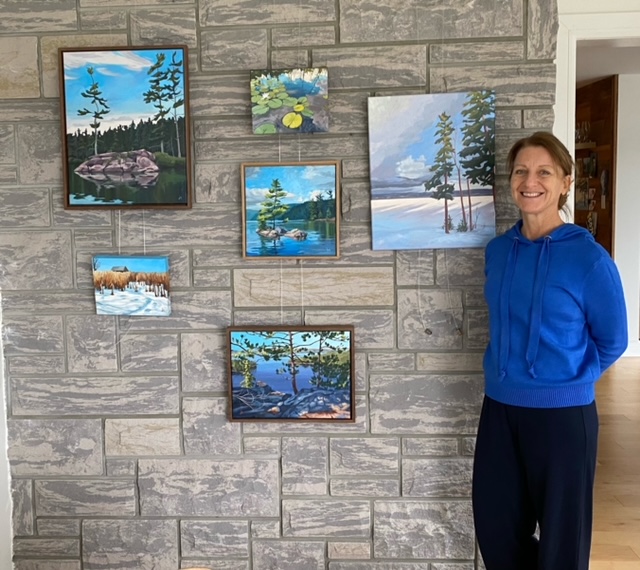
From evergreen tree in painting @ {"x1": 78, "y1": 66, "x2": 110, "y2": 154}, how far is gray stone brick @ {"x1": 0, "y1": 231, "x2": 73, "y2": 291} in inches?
14.7

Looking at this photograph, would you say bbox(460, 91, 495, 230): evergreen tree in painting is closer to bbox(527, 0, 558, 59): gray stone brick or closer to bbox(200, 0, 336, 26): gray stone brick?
bbox(527, 0, 558, 59): gray stone brick

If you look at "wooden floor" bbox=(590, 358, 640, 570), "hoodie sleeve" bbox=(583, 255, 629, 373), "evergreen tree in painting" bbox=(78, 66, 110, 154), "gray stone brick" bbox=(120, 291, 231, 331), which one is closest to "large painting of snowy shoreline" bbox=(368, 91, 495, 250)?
"hoodie sleeve" bbox=(583, 255, 629, 373)

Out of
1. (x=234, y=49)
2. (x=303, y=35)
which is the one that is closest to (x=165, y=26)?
(x=234, y=49)

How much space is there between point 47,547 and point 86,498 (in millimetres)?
235

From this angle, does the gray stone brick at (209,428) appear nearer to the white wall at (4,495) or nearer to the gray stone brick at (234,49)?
the white wall at (4,495)

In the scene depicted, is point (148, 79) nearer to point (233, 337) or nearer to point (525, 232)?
point (233, 337)

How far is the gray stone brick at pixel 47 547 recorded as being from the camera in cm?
228

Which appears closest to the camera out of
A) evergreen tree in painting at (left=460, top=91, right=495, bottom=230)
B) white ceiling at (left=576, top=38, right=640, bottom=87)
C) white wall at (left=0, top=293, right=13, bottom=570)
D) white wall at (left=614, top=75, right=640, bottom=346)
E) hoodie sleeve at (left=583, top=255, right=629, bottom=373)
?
hoodie sleeve at (left=583, top=255, right=629, bottom=373)

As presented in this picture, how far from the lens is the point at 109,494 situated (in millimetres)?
2246

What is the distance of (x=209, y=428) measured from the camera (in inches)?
86.6

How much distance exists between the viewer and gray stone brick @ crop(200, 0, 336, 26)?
2.07 meters

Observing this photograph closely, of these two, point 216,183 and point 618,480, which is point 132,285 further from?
point 618,480

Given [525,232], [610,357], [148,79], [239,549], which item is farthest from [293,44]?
[239,549]

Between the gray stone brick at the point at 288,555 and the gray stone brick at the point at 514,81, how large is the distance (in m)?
1.58
